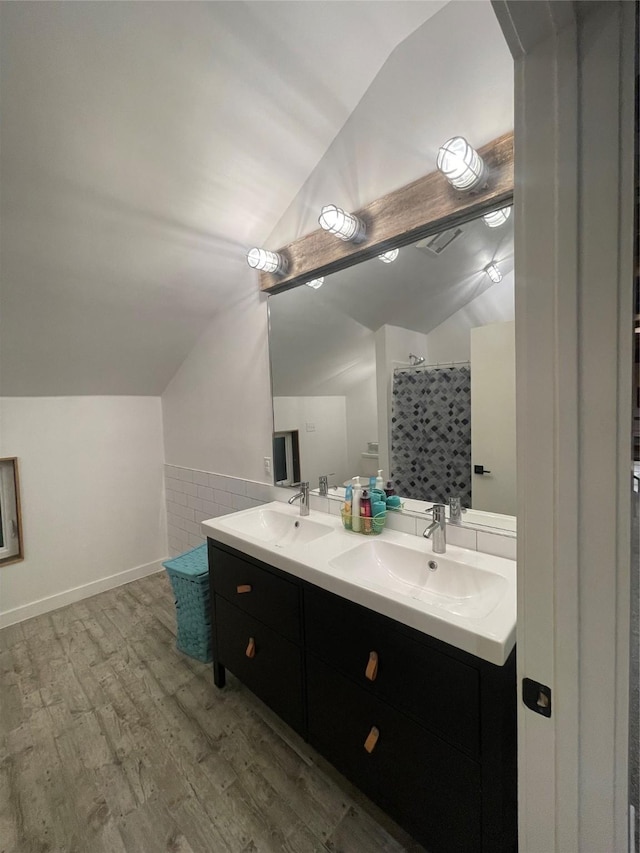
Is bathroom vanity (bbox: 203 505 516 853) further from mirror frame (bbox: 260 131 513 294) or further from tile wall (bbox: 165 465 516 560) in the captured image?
mirror frame (bbox: 260 131 513 294)

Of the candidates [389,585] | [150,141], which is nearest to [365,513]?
[389,585]

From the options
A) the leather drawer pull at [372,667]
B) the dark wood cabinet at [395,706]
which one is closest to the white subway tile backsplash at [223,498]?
the dark wood cabinet at [395,706]

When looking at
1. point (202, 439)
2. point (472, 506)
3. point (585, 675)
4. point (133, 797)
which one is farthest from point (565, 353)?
point (202, 439)

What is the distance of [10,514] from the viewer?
2482 millimetres

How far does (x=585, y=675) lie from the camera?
0.55 metres

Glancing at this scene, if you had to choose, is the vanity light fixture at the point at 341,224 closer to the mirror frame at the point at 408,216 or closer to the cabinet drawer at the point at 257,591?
the mirror frame at the point at 408,216

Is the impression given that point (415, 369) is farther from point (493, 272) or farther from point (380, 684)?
point (380, 684)

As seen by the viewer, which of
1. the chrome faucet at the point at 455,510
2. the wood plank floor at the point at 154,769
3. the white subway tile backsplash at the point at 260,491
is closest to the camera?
the wood plank floor at the point at 154,769

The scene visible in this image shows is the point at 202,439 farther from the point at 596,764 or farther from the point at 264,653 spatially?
the point at 596,764

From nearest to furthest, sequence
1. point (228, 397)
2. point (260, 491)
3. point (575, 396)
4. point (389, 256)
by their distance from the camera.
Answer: point (575, 396) < point (389, 256) < point (260, 491) < point (228, 397)

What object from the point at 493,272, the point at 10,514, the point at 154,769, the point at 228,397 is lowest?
the point at 154,769

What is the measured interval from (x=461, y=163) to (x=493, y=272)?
37 cm

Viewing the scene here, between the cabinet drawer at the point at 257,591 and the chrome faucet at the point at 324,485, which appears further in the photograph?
the chrome faucet at the point at 324,485

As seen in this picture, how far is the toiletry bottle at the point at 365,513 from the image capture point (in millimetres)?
1544
